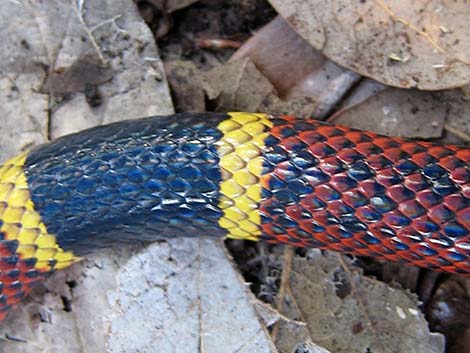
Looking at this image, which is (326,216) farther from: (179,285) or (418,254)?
(179,285)

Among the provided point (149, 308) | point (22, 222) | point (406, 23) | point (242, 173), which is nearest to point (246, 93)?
point (242, 173)

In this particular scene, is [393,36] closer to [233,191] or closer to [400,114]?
[400,114]

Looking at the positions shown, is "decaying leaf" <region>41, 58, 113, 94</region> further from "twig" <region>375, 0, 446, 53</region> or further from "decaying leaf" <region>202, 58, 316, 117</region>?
"twig" <region>375, 0, 446, 53</region>

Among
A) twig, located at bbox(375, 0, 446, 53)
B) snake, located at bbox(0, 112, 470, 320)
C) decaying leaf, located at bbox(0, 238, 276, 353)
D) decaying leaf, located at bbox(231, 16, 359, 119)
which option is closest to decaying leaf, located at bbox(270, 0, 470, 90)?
twig, located at bbox(375, 0, 446, 53)

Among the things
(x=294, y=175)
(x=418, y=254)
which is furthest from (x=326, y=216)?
(x=418, y=254)

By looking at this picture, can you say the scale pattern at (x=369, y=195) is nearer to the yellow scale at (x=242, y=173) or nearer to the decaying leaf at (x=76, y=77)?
the yellow scale at (x=242, y=173)

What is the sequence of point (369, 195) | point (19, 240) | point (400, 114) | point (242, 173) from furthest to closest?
1. point (400, 114)
2. point (19, 240)
3. point (242, 173)
4. point (369, 195)

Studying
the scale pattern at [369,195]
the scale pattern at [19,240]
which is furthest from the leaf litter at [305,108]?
the scale pattern at [369,195]
